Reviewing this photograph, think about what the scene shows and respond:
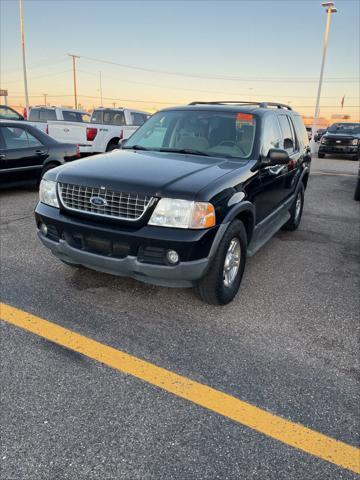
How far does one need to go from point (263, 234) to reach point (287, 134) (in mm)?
1625

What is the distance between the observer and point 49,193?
3516 millimetres

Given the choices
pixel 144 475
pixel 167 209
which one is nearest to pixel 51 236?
pixel 167 209

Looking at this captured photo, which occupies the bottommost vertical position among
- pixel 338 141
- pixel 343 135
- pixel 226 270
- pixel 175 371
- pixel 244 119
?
pixel 175 371

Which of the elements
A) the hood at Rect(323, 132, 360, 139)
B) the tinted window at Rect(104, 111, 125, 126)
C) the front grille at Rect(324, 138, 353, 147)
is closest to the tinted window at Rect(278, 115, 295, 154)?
the tinted window at Rect(104, 111, 125, 126)

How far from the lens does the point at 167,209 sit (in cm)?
294

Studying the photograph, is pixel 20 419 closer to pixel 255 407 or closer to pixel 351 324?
pixel 255 407

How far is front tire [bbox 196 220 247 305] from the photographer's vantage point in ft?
10.6

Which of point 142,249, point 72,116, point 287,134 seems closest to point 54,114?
point 72,116

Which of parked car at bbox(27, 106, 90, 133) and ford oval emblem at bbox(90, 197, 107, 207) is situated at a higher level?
parked car at bbox(27, 106, 90, 133)

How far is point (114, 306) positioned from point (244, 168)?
1776 millimetres

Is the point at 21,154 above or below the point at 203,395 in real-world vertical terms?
above

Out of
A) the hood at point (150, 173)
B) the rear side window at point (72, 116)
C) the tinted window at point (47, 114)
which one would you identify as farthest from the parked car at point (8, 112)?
the hood at point (150, 173)

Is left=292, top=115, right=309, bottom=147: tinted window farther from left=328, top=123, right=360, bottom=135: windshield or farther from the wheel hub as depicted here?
left=328, top=123, right=360, bottom=135: windshield

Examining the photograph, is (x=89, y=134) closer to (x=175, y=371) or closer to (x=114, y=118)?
(x=114, y=118)
